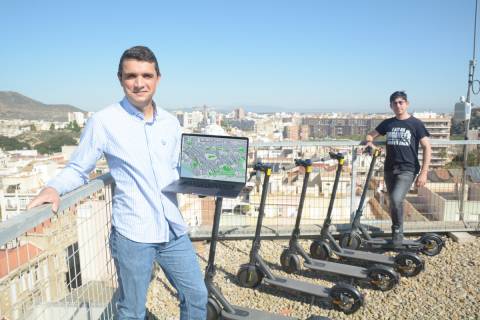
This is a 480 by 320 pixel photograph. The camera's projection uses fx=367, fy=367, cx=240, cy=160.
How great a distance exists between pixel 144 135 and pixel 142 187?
271mm

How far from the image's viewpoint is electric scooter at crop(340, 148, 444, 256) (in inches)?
173

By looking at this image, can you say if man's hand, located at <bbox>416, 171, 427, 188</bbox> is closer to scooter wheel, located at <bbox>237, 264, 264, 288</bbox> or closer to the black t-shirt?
the black t-shirt

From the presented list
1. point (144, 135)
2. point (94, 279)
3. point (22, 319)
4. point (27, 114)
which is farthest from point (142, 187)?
point (27, 114)

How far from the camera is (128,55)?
187 centimetres

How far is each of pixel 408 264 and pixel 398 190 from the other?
81cm

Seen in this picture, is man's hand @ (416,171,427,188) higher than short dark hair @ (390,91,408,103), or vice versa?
short dark hair @ (390,91,408,103)

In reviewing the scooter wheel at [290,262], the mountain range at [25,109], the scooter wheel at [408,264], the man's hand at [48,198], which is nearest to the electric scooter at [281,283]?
the scooter wheel at [290,262]

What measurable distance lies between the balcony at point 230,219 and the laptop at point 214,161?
580mm

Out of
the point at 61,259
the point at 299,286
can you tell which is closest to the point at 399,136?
the point at 299,286

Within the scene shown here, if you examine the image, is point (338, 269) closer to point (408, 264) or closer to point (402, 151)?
point (408, 264)

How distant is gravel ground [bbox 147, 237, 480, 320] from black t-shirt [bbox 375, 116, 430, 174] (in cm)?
119

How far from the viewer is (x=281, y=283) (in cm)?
361

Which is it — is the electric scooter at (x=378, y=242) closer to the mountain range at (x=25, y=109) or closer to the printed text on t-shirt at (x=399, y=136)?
the printed text on t-shirt at (x=399, y=136)

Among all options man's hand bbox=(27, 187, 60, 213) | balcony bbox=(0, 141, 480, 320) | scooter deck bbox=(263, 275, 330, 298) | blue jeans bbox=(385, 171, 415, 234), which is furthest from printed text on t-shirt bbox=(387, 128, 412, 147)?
man's hand bbox=(27, 187, 60, 213)
